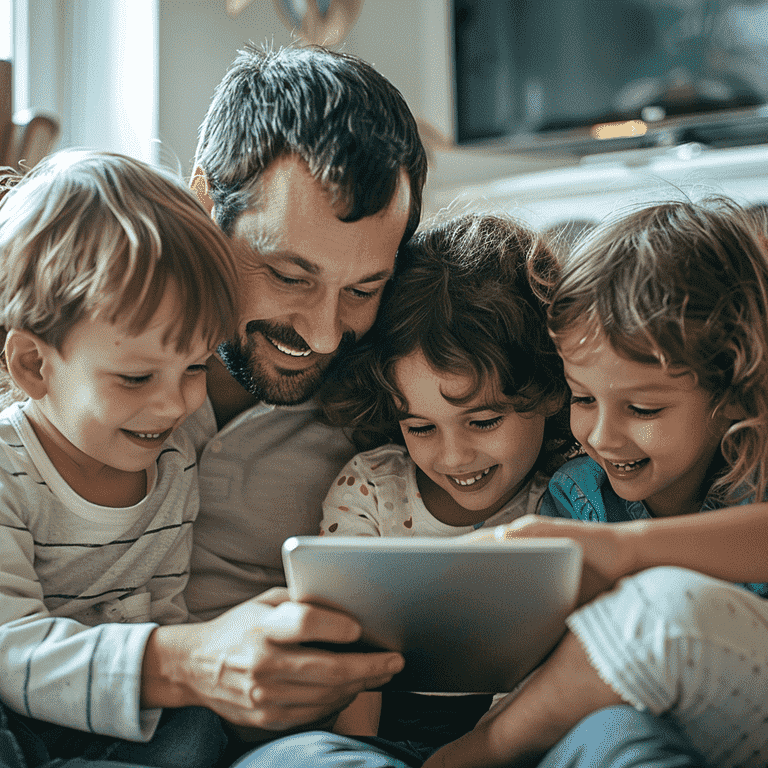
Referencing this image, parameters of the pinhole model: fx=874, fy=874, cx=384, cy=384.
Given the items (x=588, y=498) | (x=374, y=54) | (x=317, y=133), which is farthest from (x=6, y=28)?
(x=588, y=498)

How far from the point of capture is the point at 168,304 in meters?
0.74

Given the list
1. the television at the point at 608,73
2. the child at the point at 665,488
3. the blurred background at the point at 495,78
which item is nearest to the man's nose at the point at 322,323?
the child at the point at 665,488

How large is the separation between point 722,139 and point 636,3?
1.48 ft

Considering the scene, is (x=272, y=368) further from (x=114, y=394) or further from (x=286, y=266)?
(x=114, y=394)

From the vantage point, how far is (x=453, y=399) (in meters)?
0.89

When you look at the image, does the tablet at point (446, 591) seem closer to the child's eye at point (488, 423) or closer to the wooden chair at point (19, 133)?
the child's eye at point (488, 423)

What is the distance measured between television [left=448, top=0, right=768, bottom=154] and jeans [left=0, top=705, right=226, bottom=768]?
221 cm

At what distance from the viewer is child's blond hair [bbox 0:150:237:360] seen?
723 mm

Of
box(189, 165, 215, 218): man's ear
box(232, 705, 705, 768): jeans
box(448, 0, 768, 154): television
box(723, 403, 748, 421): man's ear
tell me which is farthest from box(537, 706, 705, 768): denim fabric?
box(448, 0, 768, 154): television

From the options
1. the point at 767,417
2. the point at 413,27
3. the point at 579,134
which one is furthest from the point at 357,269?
the point at 413,27

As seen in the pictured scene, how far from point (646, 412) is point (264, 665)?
42cm

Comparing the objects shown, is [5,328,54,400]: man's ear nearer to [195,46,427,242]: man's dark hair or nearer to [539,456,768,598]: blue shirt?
[195,46,427,242]: man's dark hair

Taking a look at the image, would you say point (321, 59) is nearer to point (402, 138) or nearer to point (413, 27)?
point (402, 138)

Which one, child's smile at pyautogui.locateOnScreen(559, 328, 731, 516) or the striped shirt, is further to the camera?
child's smile at pyautogui.locateOnScreen(559, 328, 731, 516)
